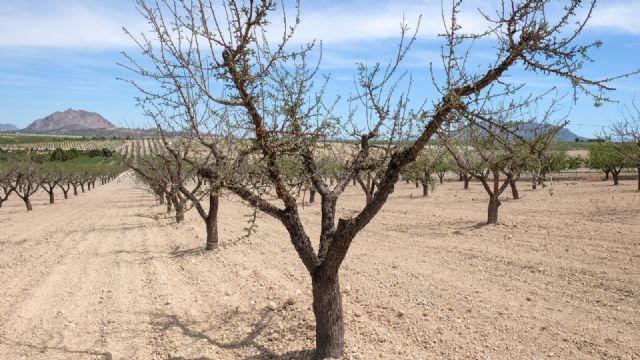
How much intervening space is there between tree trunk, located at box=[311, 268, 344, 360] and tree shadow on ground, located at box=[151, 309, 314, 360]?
32 centimetres

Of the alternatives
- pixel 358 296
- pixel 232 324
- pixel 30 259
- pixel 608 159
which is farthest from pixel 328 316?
pixel 608 159

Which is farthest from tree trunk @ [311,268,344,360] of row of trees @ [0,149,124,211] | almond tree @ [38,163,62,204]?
almond tree @ [38,163,62,204]

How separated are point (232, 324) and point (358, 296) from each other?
2180 millimetres

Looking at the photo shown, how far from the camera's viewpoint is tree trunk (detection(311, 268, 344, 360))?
5.84m

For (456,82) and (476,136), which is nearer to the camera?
(456,82)

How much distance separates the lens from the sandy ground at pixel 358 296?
6543mm

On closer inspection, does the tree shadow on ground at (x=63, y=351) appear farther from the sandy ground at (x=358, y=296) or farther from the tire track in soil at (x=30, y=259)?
the tire track in soil at (x=30, y=259)

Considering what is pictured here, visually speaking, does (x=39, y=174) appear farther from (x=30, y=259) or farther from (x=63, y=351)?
(x=63, y=351)

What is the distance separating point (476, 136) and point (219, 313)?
31.9 feet

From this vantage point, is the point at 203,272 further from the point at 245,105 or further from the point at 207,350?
the point at 245,105

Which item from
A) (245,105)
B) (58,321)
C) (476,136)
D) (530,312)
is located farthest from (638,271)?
(58,321)

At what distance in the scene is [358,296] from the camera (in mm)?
8484

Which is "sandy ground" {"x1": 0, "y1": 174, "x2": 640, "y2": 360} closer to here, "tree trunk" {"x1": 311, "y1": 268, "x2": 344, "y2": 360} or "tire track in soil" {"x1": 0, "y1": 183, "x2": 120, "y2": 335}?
"tire track in soil" {"x1": 0, "y1": 183, "x2": 120, "y2": 335}

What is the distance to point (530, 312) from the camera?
7.48m
